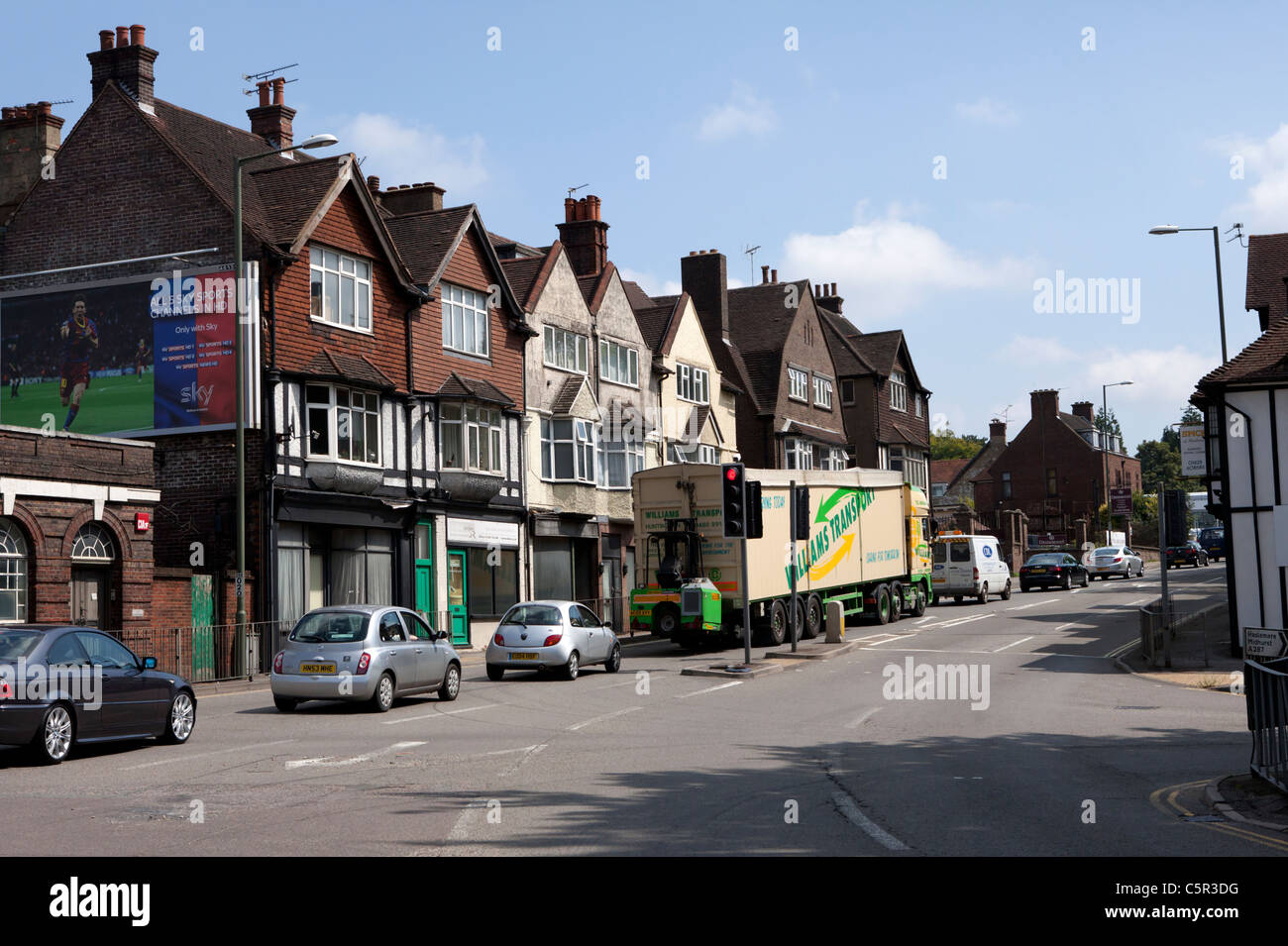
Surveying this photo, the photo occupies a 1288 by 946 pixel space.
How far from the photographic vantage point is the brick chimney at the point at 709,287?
57.2 meters

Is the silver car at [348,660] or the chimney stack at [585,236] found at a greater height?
the chimney stack at [585,236]

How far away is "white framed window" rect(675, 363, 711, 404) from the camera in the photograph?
49.7 meters

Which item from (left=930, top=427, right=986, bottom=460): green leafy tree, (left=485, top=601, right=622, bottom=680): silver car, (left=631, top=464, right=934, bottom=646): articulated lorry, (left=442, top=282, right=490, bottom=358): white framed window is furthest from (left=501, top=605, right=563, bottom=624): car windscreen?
(left=930, top=427, right=986, bottom=460): green leafy tree

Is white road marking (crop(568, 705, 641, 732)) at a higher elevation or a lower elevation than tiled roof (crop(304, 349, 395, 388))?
lower

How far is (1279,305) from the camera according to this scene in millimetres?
31969

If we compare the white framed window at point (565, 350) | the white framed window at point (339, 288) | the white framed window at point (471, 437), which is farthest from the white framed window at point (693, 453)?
the white framed window at point (339, 288)

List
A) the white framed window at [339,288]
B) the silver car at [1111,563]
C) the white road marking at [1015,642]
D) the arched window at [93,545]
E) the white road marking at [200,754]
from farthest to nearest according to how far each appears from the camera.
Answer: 1. the silver car at [1111,563]
2. the white framed window at [339,288]
3. the white road marking at [1015,642]
4. the arched window at [93,545]
5. the white road marking at [200,754]

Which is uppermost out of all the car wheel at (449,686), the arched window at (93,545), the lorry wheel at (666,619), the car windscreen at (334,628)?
the arched window at (93,545)

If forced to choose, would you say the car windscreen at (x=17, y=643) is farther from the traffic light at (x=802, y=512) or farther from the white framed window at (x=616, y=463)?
the white framed window at (x=616, y=463)

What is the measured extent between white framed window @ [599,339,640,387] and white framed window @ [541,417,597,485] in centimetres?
313

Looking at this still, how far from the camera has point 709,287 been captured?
5741 cm

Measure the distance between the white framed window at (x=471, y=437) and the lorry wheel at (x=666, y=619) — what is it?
8.67 metres

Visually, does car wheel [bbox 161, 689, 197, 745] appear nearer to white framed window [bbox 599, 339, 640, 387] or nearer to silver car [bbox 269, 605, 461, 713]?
silver car [bbox 269, 605, 461, 713]
